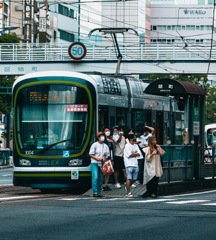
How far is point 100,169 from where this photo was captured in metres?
19.5

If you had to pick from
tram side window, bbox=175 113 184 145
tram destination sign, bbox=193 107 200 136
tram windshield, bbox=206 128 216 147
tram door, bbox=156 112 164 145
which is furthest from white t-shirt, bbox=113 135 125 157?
tram windshield, bbox=206 128 216 147

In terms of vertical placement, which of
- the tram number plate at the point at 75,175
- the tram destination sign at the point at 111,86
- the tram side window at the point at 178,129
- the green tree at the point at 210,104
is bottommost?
the tram number plate at the point at 75,175

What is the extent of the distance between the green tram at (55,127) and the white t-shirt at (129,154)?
120cm

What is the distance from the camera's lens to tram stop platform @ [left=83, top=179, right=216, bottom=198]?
19.7 meters

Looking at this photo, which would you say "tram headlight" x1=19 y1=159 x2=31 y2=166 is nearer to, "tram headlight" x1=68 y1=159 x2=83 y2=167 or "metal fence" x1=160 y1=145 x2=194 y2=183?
"tram headlight" x1=68 y1=159 x2=83 y2=167

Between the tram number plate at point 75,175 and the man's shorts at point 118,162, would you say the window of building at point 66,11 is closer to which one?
the man's shorts at point 118,162

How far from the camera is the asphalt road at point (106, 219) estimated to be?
1088 cm

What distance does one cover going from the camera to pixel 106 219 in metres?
13.0

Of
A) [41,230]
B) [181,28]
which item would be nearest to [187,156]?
[41,230]

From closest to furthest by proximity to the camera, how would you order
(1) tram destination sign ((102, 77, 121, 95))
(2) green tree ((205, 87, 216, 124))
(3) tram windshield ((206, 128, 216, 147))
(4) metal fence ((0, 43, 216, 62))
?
(1) tram destination sign ((102, 77, 121, 95)) → (4) metal fence ((0, 43, 216, 62)) → (3) tram windshield ((206, 128, 216, 147)) → (2) green tree ((205, 87, 216, 124))

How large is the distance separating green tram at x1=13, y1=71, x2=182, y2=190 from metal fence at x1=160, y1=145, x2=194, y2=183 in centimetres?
228

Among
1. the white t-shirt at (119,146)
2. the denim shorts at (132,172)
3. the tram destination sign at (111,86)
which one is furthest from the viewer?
the tram destination sign at (111,86)

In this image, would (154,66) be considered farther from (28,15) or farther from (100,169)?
(100,169)

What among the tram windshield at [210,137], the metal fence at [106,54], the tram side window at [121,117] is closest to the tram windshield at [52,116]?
the tram side window at [121,117]
